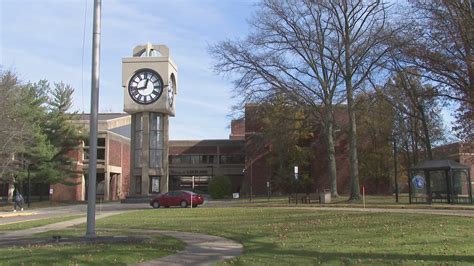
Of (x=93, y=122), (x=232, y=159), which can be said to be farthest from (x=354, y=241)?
(x=232, y=159)

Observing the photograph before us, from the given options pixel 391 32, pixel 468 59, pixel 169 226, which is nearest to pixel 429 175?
pixel 391 32

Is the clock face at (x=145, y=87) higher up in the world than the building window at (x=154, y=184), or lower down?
higher up

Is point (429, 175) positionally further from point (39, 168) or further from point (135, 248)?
point (39, 168)

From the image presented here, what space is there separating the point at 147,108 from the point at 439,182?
94.8ft

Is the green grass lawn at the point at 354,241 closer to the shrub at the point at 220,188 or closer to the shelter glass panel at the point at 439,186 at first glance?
the shelter glass panel at the point at 439,186

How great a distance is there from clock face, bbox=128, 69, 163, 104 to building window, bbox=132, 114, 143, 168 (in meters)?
1.86

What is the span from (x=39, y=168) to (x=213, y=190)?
19223 millimetres

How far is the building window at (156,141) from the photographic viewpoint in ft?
176

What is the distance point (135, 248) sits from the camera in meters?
12.7

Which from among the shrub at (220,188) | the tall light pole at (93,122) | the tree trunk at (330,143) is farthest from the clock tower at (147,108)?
the tall light pole at (93,122)

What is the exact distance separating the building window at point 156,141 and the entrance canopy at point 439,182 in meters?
25.3

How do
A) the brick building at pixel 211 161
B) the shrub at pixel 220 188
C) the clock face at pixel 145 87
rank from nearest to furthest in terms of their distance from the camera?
the clock face at pixel 145 87
the shrub at pixel 220 188
the brick building at pixel 211 161

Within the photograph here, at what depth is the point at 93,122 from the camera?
49.3 feet

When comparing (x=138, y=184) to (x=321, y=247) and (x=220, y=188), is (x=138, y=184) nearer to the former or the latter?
(x=220, y=188)
